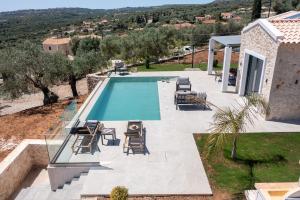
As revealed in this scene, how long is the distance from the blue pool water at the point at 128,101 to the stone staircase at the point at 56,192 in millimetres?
4538

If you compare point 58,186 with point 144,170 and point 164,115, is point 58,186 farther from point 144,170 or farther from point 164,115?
point 164,115

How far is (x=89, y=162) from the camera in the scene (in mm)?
9578

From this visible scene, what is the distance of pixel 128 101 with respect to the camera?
16.9 metres

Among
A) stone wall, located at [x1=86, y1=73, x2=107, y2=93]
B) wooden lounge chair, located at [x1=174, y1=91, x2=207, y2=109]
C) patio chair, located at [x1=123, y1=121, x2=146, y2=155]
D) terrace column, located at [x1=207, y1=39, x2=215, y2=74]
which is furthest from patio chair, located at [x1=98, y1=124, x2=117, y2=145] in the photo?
terrace column, located at [x1=207, y1=39, x2=215, y2=74]

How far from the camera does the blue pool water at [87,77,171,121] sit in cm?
1425

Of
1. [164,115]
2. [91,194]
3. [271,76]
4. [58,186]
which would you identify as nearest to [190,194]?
[91,194]

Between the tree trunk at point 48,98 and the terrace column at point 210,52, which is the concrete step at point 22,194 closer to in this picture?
the tree trunk at point 48,98

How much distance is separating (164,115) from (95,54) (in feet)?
47.3

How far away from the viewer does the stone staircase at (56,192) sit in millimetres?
8814

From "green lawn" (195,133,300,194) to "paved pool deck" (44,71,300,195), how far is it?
0.50 m

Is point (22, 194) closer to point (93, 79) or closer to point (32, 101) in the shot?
point (93, 79)

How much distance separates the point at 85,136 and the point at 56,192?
8.53 ft

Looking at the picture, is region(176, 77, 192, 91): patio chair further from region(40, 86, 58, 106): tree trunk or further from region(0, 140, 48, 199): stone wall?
region(40, 86, 58, 106): tree trunk

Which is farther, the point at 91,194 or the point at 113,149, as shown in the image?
the point at 113,149
